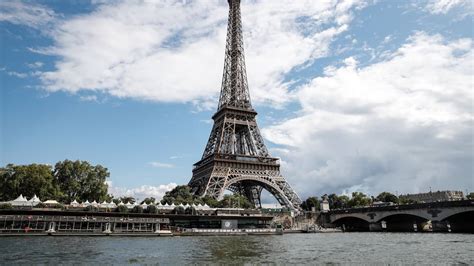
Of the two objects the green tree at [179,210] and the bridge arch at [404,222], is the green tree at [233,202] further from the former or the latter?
the bridge arch at [404,222]

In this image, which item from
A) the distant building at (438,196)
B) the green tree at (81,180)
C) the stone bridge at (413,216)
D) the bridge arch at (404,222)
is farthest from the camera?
the distant building at (438,196)

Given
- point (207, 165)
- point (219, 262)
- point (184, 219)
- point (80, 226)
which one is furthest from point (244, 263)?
point (207, 165)

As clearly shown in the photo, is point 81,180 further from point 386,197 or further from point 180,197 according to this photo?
point 386,197

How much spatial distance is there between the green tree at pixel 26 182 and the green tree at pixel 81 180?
Result: 4.10m

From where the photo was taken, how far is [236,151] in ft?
306

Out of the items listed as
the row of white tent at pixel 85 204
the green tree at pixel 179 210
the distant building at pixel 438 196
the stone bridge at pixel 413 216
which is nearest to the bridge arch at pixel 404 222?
the stone bridge at pixel 413 216

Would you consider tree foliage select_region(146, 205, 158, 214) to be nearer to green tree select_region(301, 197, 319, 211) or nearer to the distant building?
green tree select_region(301, 197, 319, 211)

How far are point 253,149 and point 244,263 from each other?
66344 millimetres

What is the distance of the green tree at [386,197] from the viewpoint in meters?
118

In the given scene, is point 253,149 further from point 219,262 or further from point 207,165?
point 219,262

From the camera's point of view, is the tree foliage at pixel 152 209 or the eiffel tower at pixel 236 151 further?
the eiffel tower at pixel 236 151

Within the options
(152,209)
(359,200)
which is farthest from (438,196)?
(152,209)

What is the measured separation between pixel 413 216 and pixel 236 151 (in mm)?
42570

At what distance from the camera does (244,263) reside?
22.8 metres
